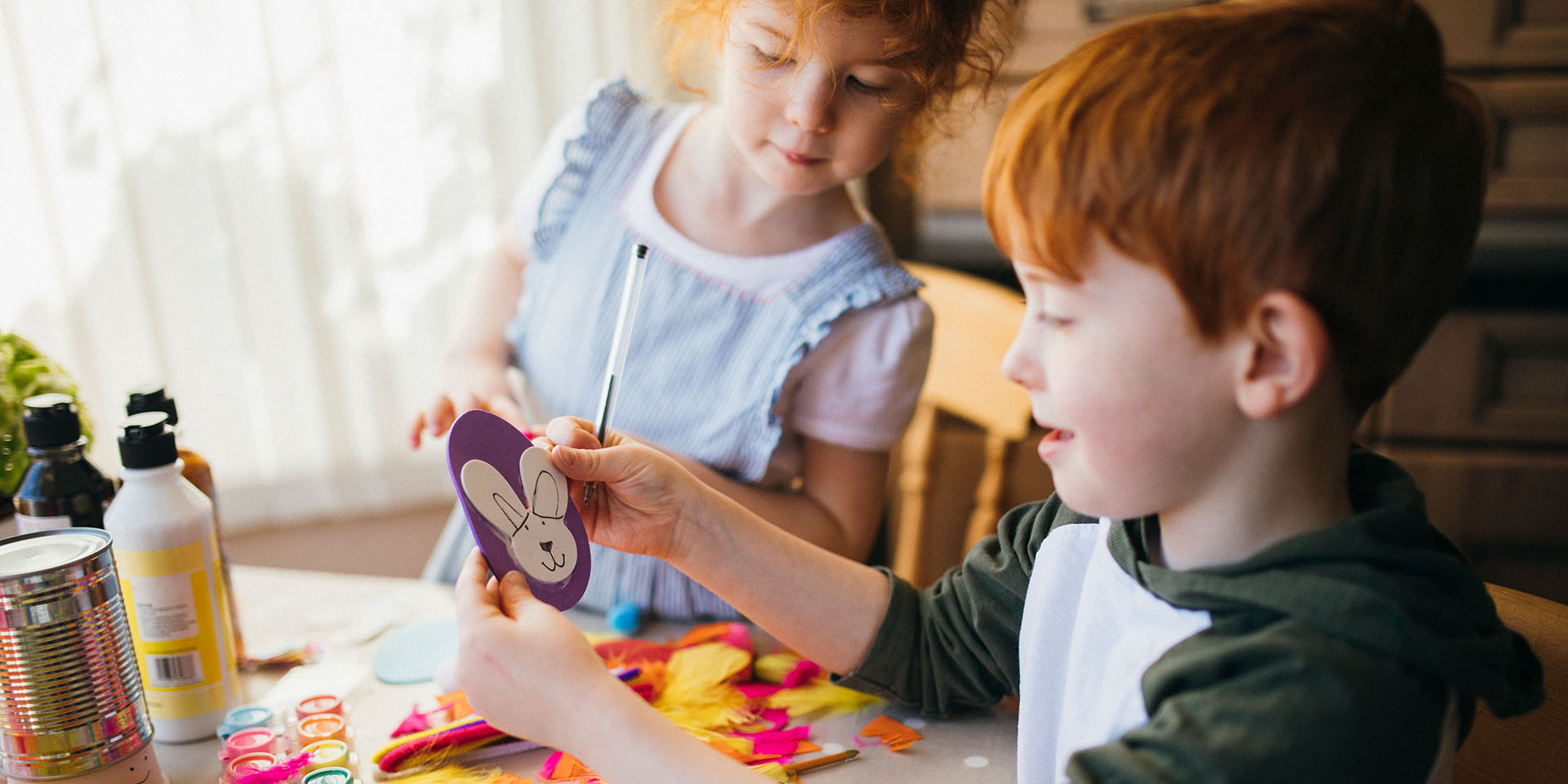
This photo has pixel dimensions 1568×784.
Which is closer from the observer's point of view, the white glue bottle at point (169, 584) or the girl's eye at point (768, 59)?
the white glue bottle at point (169, 584)

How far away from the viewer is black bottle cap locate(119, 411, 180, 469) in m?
0.73

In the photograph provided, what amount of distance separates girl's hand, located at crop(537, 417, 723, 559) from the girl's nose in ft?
1.07

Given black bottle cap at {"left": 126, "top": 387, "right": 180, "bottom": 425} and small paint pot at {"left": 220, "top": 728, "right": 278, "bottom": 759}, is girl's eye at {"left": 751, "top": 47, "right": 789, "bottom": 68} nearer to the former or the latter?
black bottle cap at {"left": 126, "top": 387, "right": 180, "bottom": 425}

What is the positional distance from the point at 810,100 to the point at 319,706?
24.7 inches

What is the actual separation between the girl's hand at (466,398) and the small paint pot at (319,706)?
293 millimetres

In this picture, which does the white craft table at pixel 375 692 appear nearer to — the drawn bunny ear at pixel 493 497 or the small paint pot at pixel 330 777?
the small paint pot at pixel 330 777

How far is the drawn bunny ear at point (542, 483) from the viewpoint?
71 cm

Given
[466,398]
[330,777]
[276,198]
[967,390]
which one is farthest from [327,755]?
[276,198]

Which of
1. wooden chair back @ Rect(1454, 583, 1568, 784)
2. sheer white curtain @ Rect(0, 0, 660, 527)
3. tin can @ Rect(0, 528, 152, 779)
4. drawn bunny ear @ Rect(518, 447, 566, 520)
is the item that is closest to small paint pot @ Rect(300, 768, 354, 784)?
tin can @ Rect(0, 528, 152, 779)

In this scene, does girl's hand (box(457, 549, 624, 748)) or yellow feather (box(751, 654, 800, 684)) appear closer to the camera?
girl's hand (box(457, 549, 624, 748))

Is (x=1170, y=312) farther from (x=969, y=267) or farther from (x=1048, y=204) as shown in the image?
(x=969, y=267)

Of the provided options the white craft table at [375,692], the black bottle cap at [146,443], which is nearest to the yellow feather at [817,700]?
the white craft table at [375,692]

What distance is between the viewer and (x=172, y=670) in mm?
775

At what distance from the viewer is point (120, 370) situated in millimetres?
1661
